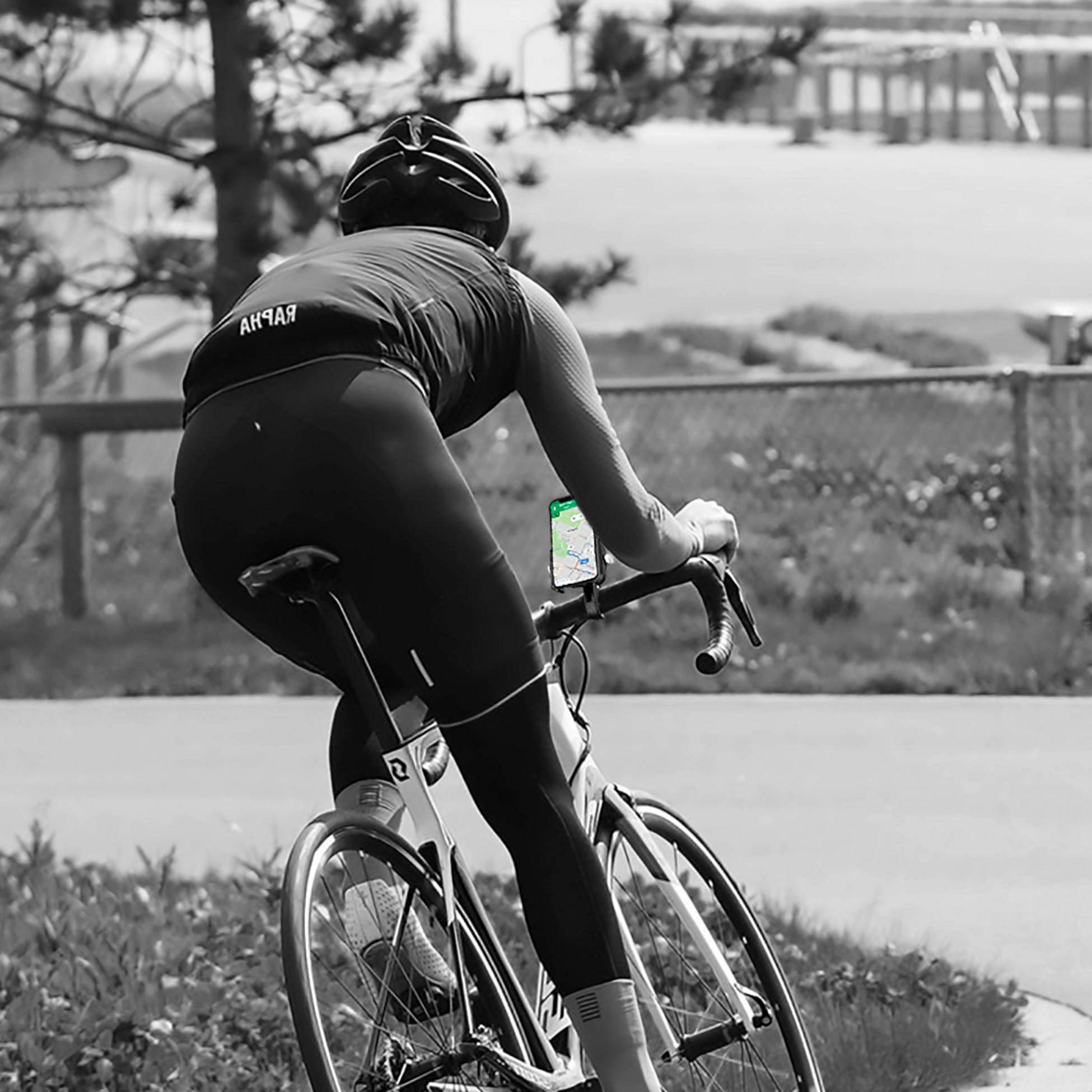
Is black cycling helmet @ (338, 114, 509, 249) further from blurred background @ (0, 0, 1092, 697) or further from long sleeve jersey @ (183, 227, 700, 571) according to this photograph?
blurred background @ (0, 0, 1092, 697)

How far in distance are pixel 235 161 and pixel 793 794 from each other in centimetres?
490

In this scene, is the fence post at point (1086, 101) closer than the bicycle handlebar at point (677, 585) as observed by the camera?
No

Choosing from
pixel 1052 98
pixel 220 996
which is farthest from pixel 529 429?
pixel 1052 98

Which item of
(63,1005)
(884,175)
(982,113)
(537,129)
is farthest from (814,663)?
(982,113)

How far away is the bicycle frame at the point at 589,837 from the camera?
3289 millimetres

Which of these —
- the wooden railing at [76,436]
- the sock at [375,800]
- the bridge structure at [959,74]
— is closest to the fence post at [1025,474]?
the wooden railing at [76,436]

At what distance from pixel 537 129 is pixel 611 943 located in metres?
7.72

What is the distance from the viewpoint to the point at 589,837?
3.44 meters

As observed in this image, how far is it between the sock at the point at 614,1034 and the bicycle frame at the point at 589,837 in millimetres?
90

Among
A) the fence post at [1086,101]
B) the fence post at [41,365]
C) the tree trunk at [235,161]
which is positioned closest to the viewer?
the tree trunk at [235,161]

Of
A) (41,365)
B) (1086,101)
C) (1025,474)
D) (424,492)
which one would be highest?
(424,492)

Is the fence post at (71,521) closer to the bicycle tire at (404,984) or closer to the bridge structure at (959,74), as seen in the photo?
the bicycle tire at (404,984)

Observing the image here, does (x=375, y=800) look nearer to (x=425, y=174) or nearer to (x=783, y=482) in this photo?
(x=425, y=174)

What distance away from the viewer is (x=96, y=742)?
7734 mm
